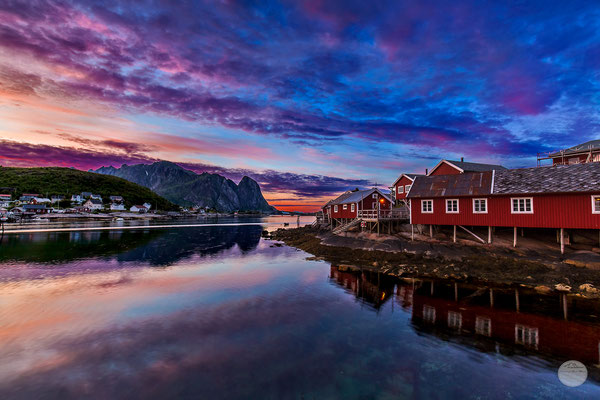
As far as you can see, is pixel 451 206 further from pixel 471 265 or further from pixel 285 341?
pixel 285 341

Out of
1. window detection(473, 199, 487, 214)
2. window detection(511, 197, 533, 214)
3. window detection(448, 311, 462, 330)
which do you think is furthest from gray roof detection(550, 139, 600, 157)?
window detection(448, 311, 462, 330)

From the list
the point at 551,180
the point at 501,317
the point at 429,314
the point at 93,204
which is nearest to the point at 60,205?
the point at 93,204

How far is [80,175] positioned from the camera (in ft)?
646

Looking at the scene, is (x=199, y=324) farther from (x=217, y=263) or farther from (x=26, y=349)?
(x=217, y=263)

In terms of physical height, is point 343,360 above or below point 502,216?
below

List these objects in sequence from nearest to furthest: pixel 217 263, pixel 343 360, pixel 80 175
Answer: pixel 343 360, pixel 217 263, pixel 80 175

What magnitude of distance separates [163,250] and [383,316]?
129ft

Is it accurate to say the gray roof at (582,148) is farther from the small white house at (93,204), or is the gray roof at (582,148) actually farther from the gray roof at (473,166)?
the small white house at (93,204)

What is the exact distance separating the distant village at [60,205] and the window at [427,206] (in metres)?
150

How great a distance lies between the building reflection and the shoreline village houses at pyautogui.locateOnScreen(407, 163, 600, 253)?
354 inches

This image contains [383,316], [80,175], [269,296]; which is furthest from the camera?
[80,175]

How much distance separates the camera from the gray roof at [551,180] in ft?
74.9

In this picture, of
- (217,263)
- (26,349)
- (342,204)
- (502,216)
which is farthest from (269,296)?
(342,204)

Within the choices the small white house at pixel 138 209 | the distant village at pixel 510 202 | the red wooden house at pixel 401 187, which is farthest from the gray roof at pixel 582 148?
the small white house at pixel 138 209
